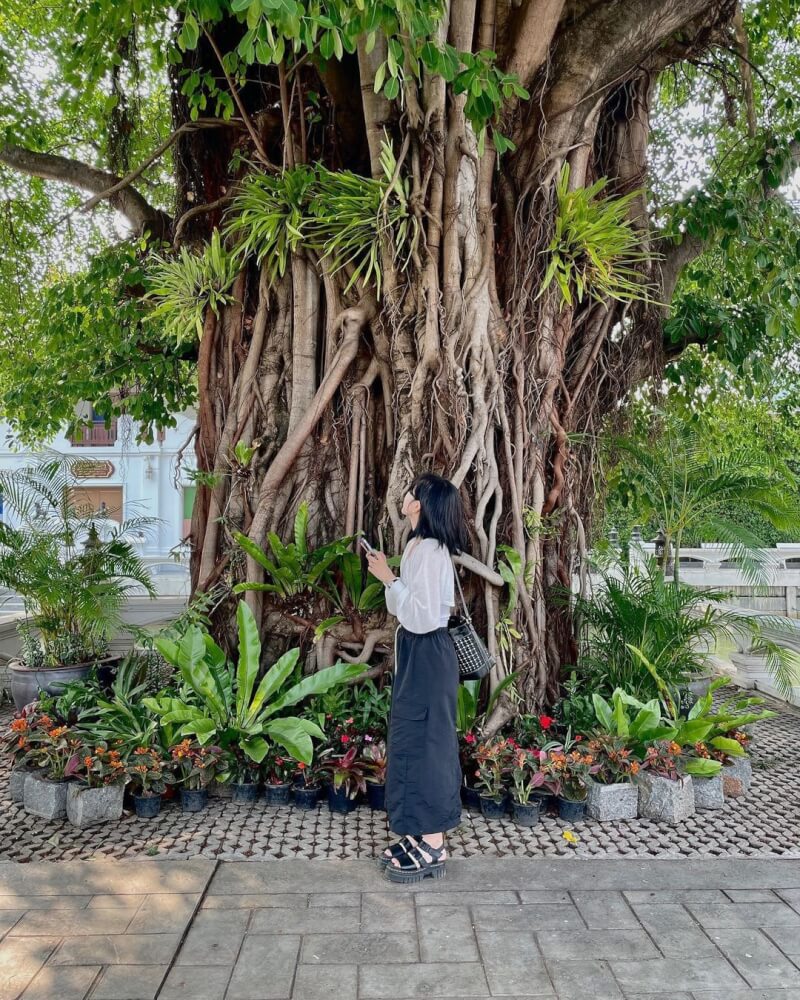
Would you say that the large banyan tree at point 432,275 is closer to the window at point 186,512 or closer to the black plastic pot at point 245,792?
the black plastic pot at point 245,792

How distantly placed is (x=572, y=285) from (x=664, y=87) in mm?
3769

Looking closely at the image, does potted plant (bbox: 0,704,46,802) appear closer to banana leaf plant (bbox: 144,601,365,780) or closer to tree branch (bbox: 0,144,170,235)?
banana leaf plant (bbox: 144,601,365,780)

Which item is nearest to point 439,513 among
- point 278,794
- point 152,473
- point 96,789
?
point 278,794

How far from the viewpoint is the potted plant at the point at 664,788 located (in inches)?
→ 133

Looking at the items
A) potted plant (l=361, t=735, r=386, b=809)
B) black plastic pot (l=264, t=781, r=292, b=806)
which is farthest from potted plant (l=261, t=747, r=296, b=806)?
potted plant (l=361, t=735, r=386, b=809)

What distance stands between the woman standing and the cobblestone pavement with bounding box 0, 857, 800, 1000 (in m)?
0.16

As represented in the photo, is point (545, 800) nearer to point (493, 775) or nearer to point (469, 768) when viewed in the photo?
point (493, 775)

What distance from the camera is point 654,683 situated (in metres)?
4.24

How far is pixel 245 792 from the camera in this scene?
139 inches

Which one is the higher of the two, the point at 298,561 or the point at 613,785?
the point at 298,561

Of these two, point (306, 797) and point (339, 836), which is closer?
point (339, 836)

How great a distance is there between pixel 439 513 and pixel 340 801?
1.47 m

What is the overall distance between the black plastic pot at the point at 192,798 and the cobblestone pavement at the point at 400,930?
0.53m

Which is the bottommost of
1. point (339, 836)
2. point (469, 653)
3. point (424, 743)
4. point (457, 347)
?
point (339, 836)
